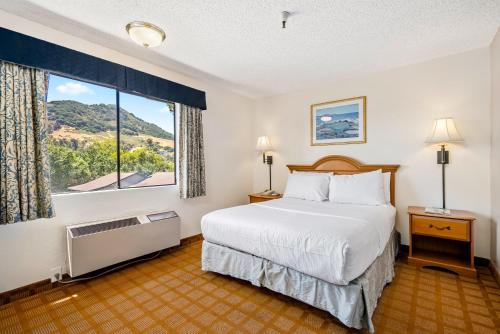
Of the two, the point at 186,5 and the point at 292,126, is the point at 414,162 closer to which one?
the point at 292,126

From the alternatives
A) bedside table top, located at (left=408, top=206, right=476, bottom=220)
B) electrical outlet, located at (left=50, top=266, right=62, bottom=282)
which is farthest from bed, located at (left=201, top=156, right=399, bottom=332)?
electrical outlet, located at (left=50, top=266, right=62, bottom=282)

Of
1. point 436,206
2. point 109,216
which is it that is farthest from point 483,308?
point 109,216

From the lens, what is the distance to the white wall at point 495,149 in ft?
7.79

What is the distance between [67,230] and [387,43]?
153 inches

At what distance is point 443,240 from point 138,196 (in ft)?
12.5

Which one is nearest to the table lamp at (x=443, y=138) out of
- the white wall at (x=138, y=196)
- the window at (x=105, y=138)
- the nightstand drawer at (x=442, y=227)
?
the nightstand drawer at (x=442, y=227)

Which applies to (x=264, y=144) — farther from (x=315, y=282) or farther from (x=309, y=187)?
(x=315, y=282)

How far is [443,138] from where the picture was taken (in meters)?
2.70

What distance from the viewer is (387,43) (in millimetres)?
2600

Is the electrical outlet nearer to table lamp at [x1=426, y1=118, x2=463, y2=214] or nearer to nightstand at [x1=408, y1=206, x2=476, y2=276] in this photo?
nightstand at [x1=408, y1=206, x2=476, y2=276]

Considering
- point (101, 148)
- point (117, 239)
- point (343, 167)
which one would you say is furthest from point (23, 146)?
point (343, 167)

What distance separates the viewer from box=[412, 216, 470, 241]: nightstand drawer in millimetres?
2457

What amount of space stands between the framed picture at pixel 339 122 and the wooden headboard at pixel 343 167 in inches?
→ 10.9

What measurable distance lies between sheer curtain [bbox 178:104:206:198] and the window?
0.65ft
